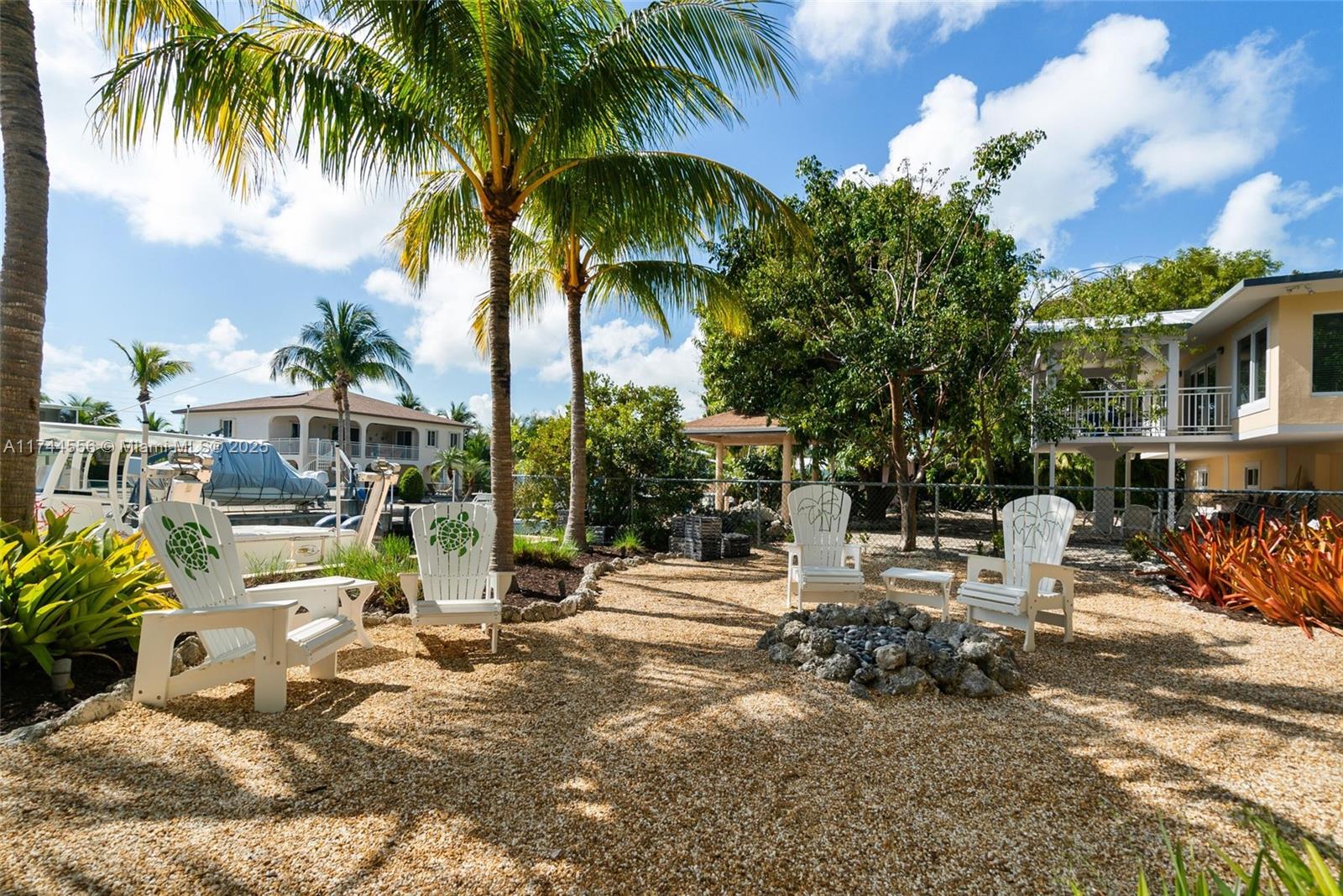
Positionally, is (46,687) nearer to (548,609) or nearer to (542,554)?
(548,609)

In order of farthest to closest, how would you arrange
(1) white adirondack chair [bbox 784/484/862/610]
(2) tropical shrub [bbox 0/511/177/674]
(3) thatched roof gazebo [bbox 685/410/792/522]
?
(3) thatched roof gazebo [bbox 685/410/792/522] < (1) white adirondack chair [bbox 784/484/862/610] < (2) tropical shrub [bbox 0/511/177/674]

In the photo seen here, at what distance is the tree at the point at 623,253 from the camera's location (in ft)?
23.2

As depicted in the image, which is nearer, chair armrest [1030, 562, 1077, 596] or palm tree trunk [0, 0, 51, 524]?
palm tree trunk [0, 0, 51, 524]

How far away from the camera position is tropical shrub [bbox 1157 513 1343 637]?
247 inches

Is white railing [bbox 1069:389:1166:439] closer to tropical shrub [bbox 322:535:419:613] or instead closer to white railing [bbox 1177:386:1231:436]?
white railing [bbox 1177:386:1231:436]

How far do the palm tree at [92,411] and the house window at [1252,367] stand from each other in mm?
53202

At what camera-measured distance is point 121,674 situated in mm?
4156

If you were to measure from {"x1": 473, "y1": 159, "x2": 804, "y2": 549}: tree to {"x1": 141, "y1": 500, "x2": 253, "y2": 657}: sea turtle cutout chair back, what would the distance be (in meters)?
4.60

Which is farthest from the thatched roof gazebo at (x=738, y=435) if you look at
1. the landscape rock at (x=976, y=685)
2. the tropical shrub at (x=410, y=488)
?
the tropical shrub at (x=410, y=488)

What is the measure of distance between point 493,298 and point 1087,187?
1155 centimetres

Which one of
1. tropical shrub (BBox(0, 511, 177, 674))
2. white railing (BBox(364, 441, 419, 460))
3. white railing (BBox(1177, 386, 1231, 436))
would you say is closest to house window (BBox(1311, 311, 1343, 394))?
white railing (BBox(1177, 386, 1231, 436))

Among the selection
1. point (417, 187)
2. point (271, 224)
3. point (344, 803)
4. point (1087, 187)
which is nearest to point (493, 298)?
point (417, 187)

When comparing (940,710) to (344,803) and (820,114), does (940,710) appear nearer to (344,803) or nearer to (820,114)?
(344,803)

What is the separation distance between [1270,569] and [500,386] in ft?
27.3
